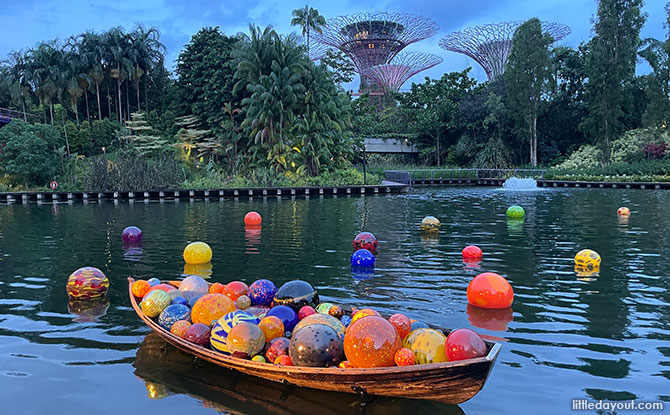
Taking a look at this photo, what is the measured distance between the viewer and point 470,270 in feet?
38.3

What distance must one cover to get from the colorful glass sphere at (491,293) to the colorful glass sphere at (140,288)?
18.5 ft

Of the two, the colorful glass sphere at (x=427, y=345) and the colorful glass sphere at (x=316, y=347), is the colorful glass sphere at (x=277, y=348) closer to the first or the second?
the colorful glass sphere at (x=316, y=347)

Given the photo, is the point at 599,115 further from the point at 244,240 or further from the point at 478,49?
the point at 244,240

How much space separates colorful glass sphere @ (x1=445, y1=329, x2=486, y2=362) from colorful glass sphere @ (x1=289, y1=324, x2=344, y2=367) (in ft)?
3.96

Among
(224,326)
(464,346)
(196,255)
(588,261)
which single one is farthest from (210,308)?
(588,261)

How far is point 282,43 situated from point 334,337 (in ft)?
133

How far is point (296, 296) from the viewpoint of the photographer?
23.7ft

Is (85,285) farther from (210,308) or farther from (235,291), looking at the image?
(210,308)

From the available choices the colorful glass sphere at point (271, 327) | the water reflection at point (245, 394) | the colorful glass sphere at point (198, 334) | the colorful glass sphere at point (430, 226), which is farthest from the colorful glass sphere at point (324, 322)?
the colorful glass sphere at point (430, 226)

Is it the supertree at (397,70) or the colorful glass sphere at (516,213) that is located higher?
the supertree at (397,70)

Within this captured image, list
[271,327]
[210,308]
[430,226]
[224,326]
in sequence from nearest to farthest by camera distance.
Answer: [224,326]
[271,327]
[210,308]
[430,226]

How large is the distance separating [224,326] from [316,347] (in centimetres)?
139

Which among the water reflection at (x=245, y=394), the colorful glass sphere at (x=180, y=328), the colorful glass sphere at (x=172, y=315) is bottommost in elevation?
the water reflection at (x=245, y=394)

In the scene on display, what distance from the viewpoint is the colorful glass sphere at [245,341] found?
5.92 metres
